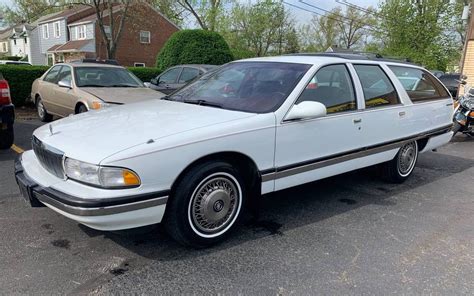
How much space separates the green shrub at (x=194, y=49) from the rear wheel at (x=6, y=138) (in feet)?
38.4

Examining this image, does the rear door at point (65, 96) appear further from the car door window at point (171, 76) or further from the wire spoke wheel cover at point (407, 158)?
the wire spoke wheel cover at point (407, 158)

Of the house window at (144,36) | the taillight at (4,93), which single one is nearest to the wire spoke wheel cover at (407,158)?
the taillight at (4,93)

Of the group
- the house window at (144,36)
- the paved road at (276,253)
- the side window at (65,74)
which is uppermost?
the house window at (144,36)

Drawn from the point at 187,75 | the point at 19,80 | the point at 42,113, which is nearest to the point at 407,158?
the point at 187,75

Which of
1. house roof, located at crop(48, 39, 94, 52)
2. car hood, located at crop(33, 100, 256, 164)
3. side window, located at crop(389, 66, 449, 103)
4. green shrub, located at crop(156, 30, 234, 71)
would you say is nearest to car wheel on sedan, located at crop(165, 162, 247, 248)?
car hood, located at crop(33, 100, 256, 164)

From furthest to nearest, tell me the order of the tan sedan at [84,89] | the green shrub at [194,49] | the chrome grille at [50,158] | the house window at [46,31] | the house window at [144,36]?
1. the house window at [46,31]
2. the house window at [144,36]
3. the green shrub at [194,49]
4. the tan sedan at [84,89]
5. the chrome grille at [50,158]

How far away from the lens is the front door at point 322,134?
371cm

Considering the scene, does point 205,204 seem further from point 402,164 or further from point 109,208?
point 402,164

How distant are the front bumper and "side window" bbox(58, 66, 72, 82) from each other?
20.0 feet

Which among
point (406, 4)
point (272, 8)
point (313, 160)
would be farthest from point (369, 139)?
point (272, 8)

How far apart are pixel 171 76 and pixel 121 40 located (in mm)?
26114

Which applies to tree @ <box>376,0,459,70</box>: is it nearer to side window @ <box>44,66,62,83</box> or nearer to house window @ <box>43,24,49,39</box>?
side window @ <box>44,66,62,83</box>

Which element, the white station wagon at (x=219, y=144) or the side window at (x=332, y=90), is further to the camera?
the side window at (x=332, y=90)

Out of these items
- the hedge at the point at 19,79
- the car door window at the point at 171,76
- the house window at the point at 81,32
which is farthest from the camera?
the house window at the point at 81,32
